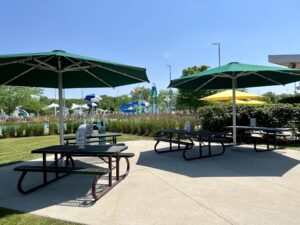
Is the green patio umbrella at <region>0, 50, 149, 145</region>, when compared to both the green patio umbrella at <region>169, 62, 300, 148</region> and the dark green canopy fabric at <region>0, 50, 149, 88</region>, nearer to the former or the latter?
the dark green canopy fabric at <region>0, 50, 149, 88</region>

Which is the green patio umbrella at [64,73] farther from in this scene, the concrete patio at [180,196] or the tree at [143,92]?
the tree at [143,92]

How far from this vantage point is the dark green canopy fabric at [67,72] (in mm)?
5155

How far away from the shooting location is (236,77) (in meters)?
7.94

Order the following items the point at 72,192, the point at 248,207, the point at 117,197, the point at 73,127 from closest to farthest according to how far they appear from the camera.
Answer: the point at 248,207
the point at 117,197
the point at 72,192
the point at 73,127

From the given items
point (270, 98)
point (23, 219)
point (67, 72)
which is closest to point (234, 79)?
point (67, 72)

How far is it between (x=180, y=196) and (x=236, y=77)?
4.76m

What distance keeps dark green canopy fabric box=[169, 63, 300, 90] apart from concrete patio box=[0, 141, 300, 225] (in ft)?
7.48

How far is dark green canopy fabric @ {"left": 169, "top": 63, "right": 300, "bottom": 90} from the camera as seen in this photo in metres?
7.11

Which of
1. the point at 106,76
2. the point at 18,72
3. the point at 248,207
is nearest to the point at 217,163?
the point at 248,207

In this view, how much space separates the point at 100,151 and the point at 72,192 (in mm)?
779

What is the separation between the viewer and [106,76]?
6938 mm

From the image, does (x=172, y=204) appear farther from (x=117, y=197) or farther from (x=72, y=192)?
(x=72, y=192)

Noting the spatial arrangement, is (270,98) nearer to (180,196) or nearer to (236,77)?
(236,77)

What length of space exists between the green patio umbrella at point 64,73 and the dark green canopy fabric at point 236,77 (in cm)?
180
